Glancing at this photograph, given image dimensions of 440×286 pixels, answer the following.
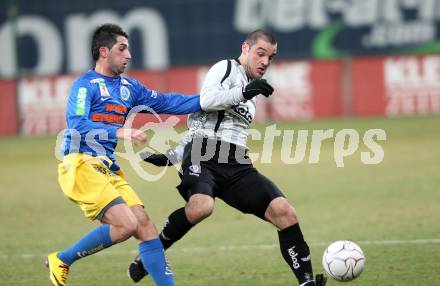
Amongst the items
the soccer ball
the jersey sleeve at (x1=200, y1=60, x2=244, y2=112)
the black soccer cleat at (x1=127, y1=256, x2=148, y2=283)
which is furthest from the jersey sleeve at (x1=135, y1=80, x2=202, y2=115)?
the soccer ball

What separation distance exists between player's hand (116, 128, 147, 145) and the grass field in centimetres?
183

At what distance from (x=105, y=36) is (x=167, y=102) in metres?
0.89

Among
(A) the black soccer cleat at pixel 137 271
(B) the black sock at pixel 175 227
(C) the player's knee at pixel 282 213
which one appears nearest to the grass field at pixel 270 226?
(A) the black soccer cleat at pixel 137 271

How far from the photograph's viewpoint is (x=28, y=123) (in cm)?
2589

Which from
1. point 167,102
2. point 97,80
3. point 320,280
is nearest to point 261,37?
point 167,102

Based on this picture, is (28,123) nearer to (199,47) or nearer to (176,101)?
(199,47)

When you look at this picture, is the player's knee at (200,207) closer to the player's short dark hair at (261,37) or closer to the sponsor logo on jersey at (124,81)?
the sponsor logo on jersey at (124,81)

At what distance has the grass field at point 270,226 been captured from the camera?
8617mm

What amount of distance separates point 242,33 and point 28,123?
22.2 feet

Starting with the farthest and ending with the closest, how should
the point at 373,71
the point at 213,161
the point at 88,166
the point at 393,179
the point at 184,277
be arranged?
the point at 373,71
the point at 393,179
the point at 184,277
the point at 213,161
the point at 88,166

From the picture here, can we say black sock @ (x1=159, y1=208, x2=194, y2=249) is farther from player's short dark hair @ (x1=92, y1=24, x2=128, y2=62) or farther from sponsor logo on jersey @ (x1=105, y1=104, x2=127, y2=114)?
player's short dark hair @ (x1=92, y1=24, x2=128, y2=62)

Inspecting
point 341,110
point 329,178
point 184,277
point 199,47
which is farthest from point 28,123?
point 184,277

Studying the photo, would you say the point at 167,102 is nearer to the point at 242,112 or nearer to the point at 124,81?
the point at 124,81

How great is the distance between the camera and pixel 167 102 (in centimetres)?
823
